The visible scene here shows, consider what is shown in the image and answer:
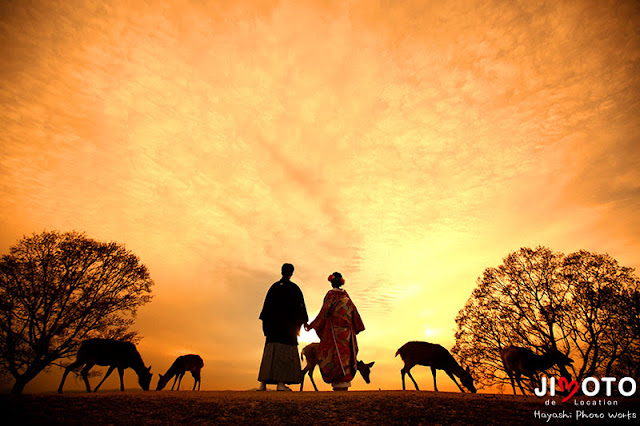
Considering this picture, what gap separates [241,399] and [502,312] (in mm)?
19634

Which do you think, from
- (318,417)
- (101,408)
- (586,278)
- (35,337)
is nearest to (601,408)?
(318,417)

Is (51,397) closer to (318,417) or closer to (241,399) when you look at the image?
(241,399)

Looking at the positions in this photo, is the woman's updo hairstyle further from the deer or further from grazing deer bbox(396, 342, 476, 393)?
the deer

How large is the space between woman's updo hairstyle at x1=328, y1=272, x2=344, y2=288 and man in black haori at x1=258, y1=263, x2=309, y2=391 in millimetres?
1227

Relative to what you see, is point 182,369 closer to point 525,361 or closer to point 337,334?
point 337,334

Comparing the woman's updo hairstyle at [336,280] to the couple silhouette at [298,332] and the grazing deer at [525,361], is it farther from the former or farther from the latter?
the grazing deer at [525,361]

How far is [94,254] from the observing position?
1866 cm

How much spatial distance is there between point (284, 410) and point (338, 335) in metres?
4.48

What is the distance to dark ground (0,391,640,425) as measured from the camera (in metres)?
4.99

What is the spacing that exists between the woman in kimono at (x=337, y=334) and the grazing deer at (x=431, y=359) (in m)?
3.22

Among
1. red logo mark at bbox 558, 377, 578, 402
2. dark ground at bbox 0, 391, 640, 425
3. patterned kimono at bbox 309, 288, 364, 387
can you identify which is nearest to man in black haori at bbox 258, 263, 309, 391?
patterned kimono at bbox 309, 288, 364, 387

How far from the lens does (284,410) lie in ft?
18.0

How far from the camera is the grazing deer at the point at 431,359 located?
1177 cm

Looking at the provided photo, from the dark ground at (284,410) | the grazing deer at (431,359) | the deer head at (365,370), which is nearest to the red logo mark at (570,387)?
the dark ground at (284,410)
